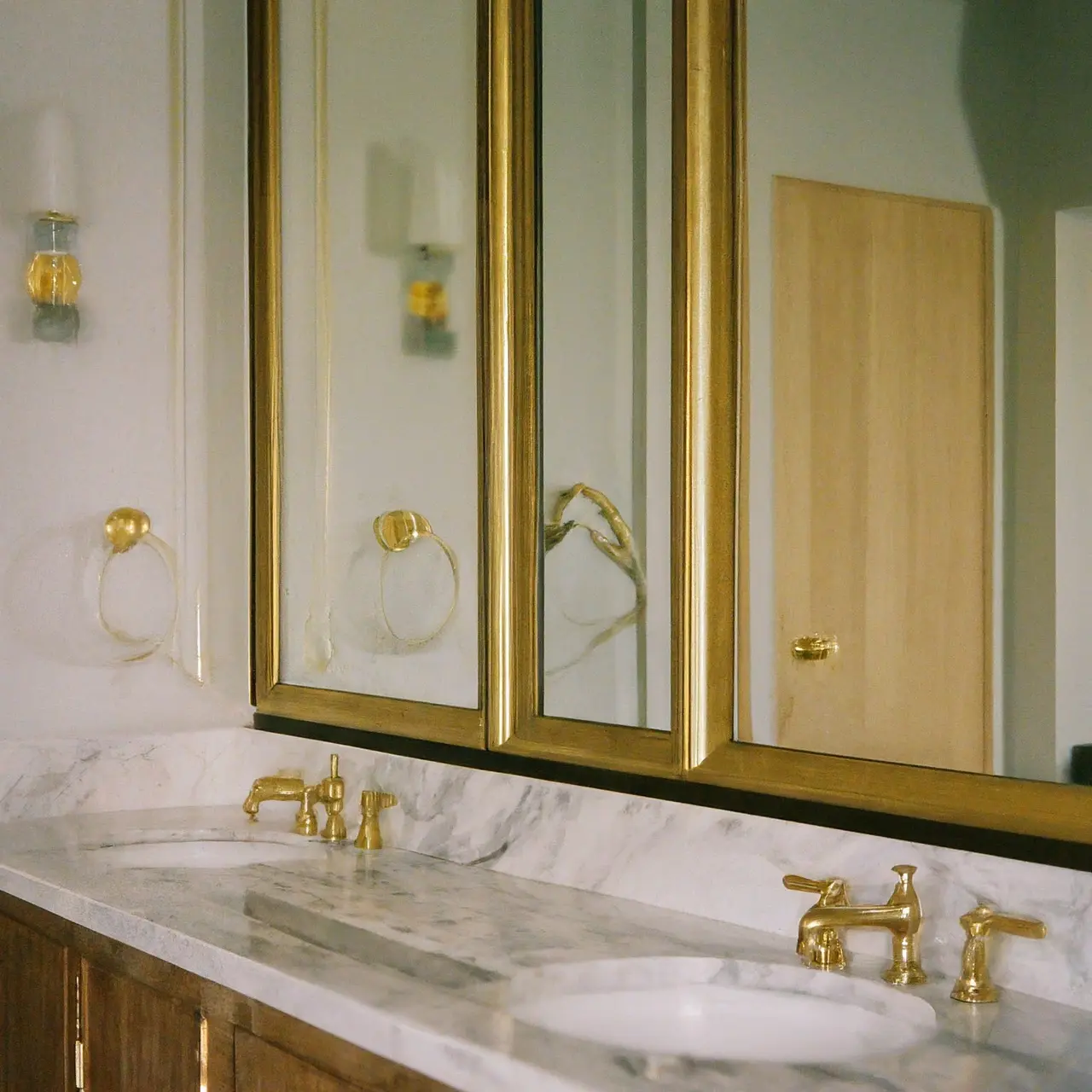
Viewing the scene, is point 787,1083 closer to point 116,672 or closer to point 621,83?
point 621,83

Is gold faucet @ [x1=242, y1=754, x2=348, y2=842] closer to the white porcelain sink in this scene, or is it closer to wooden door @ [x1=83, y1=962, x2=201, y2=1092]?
wooden door @ [x1=83, y1=962, x2=201, y2=1092]

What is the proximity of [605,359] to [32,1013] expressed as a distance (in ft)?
3.59

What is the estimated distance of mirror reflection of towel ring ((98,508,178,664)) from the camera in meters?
2.24

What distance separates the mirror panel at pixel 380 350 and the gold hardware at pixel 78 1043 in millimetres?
597

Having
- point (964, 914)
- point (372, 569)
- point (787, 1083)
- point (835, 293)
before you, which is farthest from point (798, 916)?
point (372, 569)

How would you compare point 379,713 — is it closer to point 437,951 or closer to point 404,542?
point 404,542

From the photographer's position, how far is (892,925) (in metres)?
1.32

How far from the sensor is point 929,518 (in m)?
1.34

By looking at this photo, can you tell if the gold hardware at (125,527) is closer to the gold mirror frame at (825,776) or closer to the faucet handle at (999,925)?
the gold mirror frame at (825,776)

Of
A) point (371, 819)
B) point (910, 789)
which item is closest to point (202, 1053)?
point (371, 819)

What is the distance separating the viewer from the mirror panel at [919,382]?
125cm

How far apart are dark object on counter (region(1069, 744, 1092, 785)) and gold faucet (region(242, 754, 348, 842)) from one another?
1142mm

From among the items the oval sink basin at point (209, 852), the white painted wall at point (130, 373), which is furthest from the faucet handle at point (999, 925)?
the white painted wall at point (130, 373)

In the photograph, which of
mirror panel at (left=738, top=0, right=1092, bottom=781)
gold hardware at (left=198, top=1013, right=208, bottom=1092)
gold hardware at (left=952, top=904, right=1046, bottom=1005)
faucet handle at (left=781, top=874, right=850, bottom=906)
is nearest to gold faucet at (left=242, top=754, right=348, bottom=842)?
gold hardware at (left=198, top=1013, right=208, bottom=1092)
